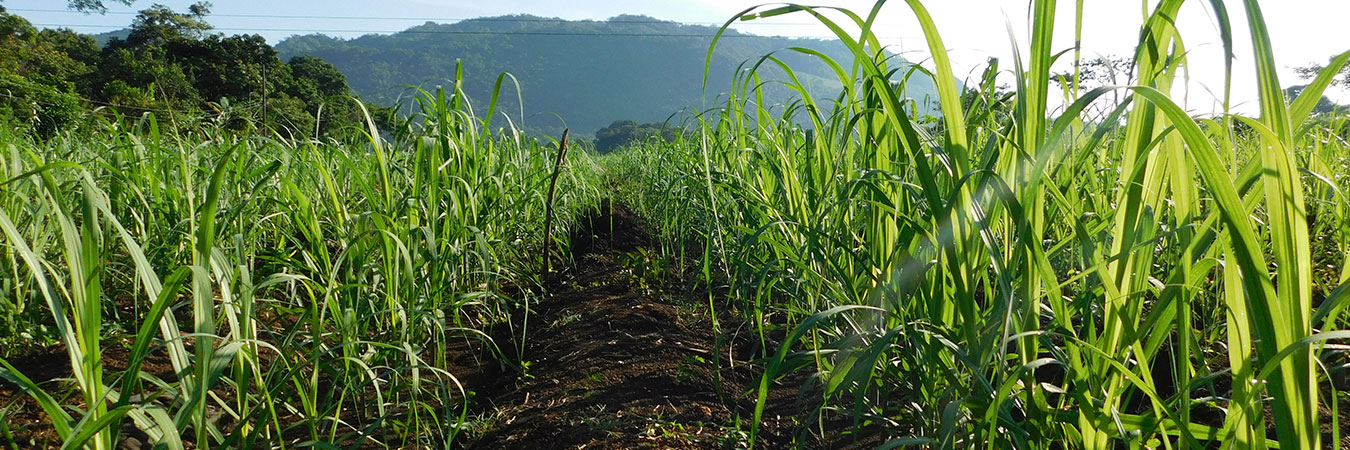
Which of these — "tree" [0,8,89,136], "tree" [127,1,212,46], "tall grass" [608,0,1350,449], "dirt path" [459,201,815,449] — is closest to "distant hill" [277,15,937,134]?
"tree" [127,1,212,46]

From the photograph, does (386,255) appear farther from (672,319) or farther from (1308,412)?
(1308,412)

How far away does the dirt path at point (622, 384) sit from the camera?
153 centimetres

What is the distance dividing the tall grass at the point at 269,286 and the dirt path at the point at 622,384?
172 millimetres

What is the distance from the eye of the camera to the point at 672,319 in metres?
2.50

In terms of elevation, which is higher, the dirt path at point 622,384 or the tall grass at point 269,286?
the tall grass at point 269,286

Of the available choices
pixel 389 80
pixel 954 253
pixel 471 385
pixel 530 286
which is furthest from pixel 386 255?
pixel 389 80

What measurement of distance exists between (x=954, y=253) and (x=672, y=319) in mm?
1730

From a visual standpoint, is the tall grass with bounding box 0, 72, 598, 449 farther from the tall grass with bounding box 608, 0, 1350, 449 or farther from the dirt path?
the tall grass with bounding box 608, 0, 1350, 449

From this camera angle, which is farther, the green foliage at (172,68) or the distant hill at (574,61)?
the distant hill at (574,61)

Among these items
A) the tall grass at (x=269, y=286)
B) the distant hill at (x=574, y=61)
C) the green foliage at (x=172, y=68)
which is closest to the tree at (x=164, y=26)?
the green foliage at (x=172, y=68)

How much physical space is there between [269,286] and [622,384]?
3.35ft

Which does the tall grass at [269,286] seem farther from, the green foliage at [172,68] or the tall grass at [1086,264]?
the green foliage at [172,68]

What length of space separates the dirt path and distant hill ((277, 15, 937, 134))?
90.6 meters

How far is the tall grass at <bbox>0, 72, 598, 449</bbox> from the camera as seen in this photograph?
2.74 feet
